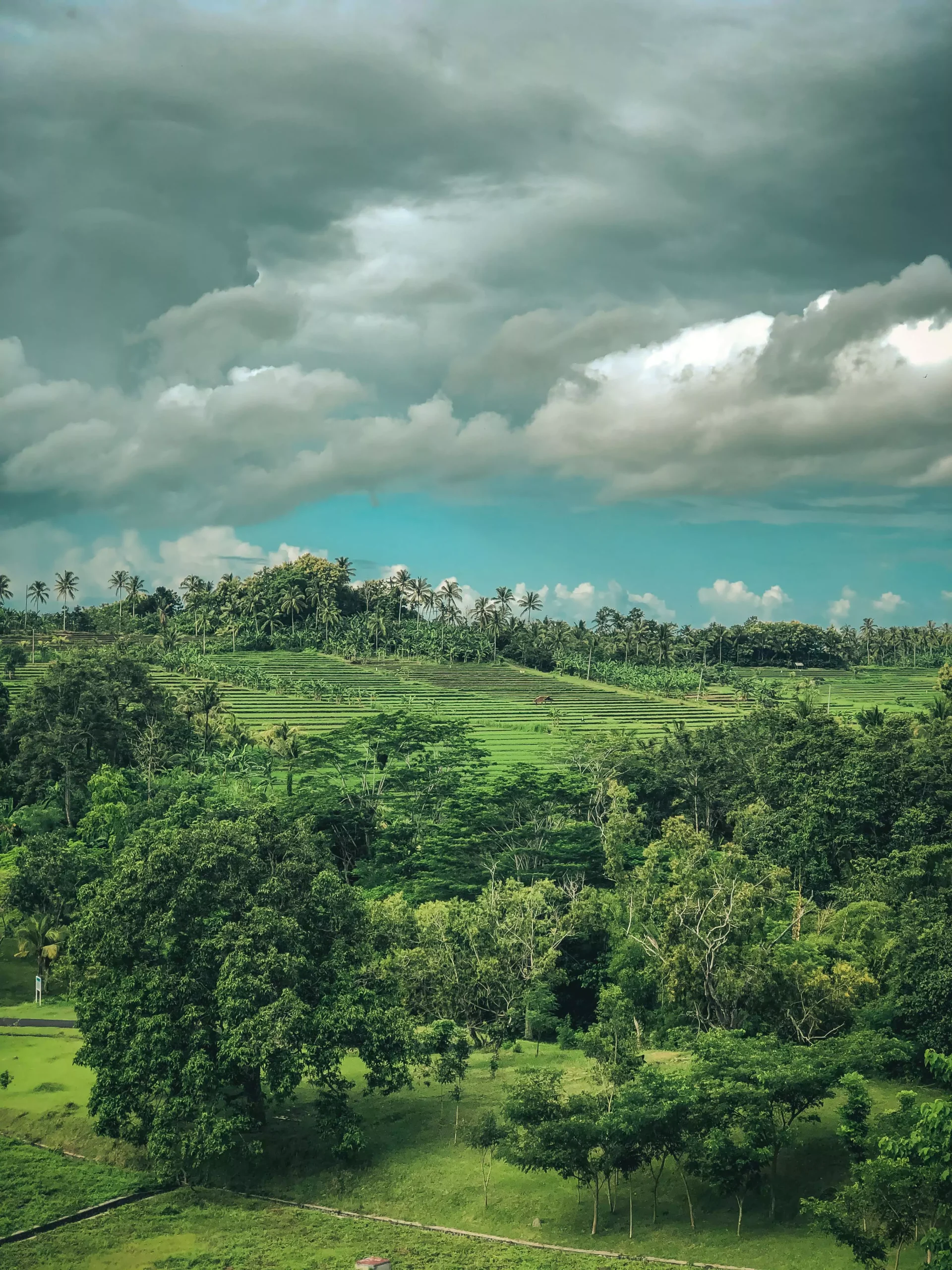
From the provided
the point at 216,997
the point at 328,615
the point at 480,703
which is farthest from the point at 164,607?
the point at 216,997

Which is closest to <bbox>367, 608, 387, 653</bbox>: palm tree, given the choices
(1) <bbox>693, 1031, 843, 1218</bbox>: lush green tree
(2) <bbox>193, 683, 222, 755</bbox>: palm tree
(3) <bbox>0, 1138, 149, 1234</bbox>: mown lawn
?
(2) <bbox>193, 683, 222, 755</bbox>: palm tree

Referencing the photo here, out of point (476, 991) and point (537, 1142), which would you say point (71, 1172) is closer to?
point (537, 1142)

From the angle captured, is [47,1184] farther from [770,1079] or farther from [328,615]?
→ [328,615]

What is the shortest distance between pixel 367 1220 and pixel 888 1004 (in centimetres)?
1555

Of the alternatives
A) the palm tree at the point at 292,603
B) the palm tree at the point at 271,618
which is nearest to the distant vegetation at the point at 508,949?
the palm tree at the point at 271,618

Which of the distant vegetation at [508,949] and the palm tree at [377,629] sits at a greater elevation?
the palm tree at [377,629]

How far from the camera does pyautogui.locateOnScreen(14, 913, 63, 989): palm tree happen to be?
1695 inches

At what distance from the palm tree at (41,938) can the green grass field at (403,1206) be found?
39.6 ft

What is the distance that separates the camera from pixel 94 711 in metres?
65.0

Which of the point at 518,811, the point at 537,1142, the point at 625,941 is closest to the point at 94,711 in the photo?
the point at 518,811

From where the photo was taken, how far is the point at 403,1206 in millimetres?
25812

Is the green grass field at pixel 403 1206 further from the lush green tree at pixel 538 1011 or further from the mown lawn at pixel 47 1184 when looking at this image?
the lush green tree at pixel 538 1011

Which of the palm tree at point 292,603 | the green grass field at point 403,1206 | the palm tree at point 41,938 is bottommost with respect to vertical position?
the green grass field at point 403,1206

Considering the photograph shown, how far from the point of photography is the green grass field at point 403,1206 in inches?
912
